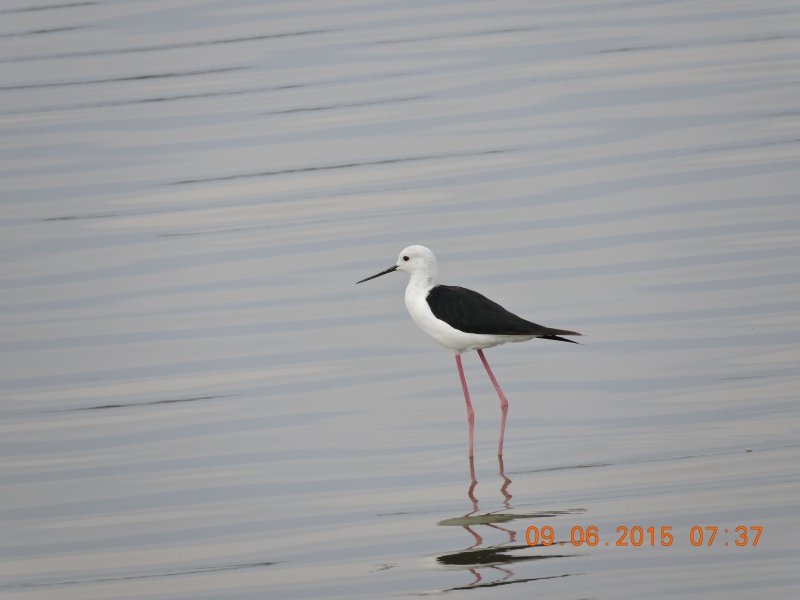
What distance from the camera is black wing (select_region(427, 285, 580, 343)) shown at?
336 inches

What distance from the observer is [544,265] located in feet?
35.8

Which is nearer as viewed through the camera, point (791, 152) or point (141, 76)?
point (791, 152)

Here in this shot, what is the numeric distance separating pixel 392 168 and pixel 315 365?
3.83m

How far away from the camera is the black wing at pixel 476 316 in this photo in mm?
8547

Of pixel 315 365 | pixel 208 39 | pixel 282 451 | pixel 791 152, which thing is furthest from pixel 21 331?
pixel 208 39

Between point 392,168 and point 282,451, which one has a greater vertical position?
point 392,168

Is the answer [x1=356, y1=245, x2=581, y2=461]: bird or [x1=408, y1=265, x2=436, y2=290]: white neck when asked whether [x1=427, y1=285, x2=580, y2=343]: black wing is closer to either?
[x1=356, y1=245, x2=581, y2=461]: bird

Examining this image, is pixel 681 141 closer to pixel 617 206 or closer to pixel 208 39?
pixel 617 206
